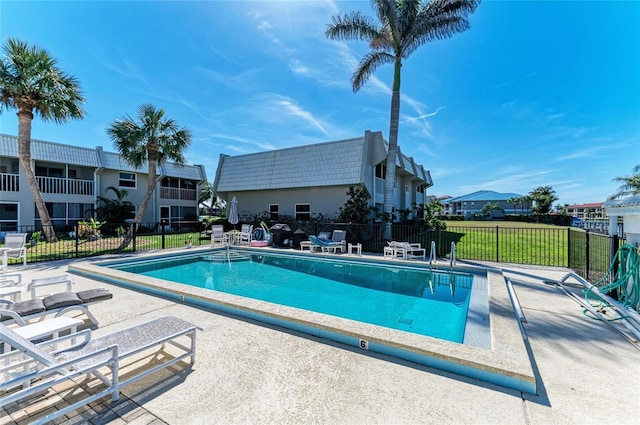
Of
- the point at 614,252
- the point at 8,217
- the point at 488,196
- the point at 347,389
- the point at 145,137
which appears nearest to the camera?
the point at 347,389

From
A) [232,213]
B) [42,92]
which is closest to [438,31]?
[232,213]

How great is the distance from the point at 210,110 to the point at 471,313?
18.5 meters

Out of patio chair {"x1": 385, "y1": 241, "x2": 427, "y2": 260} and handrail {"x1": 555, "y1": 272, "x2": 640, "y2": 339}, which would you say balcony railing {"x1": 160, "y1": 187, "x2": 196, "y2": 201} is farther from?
handrail {"x1": 555, "y1": 272, "x2": 640, "y2": 339}

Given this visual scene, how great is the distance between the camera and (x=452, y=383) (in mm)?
2777

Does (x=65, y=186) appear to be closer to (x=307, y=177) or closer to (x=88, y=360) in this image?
(x=307, y=177)

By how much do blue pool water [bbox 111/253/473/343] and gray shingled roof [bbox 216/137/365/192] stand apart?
6.16 meters

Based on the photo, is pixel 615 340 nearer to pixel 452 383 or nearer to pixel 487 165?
pixel 452 383

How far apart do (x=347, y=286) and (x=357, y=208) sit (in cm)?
765

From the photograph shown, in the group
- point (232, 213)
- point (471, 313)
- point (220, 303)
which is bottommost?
point (471, 313)

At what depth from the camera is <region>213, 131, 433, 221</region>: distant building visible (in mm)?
15719

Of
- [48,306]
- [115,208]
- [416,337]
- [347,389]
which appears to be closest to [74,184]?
[115,208]

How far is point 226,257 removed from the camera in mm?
12391

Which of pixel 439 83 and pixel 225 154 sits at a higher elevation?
pixel 439 83

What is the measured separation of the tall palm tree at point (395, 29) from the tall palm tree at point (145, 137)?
32.4 feet
